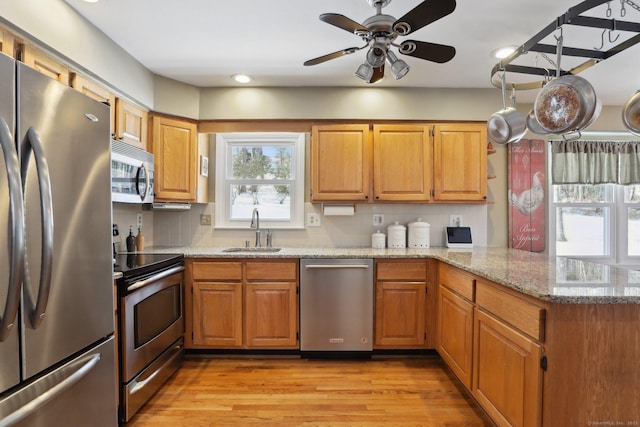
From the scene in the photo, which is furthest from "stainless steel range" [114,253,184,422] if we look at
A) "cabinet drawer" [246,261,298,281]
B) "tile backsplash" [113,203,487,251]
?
"tile backsplash" [113,203,487,251]

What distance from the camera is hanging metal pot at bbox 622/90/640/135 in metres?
1.95

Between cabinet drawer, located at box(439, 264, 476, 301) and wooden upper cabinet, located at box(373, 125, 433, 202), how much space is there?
2.81ft

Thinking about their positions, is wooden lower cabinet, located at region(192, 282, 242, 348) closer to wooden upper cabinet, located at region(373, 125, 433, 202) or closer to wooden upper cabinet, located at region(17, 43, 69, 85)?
wooden upper cabinet, located at region(373, 125, 433, 202)

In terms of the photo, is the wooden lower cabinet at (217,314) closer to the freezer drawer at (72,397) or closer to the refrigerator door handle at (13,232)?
the freezer drawer at (72,397)

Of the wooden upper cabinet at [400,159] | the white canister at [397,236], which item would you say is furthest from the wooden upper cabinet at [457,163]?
the white canister at [397,236]

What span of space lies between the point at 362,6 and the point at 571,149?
279 centimetres

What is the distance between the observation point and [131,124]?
268 cm

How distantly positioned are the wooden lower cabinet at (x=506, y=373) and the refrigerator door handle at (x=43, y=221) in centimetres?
182

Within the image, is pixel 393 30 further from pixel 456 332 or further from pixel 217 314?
pixel 217 314

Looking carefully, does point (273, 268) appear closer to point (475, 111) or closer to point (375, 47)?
point (375, 47)

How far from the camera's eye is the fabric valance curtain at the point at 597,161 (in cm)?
346

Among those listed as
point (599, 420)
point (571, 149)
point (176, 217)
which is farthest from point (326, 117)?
point (599, 420)

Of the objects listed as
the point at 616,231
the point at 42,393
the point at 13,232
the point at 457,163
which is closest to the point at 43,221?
the point at 13,232

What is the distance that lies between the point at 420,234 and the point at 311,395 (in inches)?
68.0
